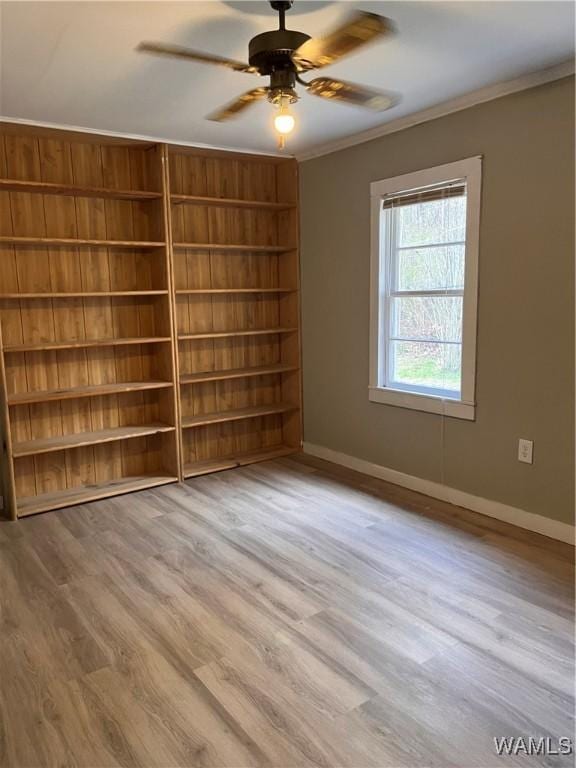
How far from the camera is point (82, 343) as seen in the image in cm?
369

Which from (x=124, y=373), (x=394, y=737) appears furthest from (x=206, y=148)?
(x=394, y=737)

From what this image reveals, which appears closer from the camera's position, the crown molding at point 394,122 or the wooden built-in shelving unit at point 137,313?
the crown molding at point 394,122

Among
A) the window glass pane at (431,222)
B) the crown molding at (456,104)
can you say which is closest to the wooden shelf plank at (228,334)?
the window glass pane at (431,222)

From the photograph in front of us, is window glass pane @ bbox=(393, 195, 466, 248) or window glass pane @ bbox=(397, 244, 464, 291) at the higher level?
window glass pane @ bbox=(393, 195, 466, 248)

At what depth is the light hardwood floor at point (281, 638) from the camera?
1779 mm

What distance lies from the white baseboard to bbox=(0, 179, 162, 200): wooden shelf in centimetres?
235

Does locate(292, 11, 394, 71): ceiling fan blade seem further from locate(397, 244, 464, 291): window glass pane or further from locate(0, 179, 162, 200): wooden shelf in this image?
locate(0, 179, 162, 200): wooden shelf

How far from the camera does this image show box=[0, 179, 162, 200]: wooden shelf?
136 inches

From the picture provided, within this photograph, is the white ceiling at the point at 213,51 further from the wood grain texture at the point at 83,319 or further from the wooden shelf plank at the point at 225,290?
the wooden shelf plank at the point at 225,290

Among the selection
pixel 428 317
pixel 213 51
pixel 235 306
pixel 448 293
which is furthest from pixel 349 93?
pixel 235 306

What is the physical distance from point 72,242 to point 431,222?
226 cm

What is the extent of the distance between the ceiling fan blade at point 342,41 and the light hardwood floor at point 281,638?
2.17 metres

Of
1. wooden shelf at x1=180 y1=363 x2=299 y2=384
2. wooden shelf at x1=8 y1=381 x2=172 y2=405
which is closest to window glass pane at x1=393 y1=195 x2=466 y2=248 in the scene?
wooden shelf at x1=180 y1=363 x2=299 y2=384

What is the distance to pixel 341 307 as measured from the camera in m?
4.32
